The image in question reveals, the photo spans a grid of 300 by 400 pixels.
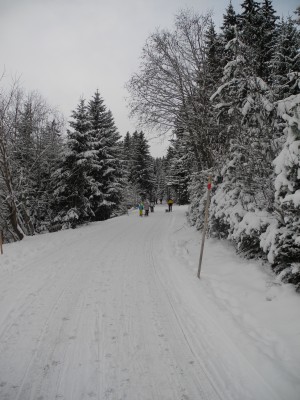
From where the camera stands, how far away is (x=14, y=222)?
13.7 metres

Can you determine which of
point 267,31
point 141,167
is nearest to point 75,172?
point 267,31

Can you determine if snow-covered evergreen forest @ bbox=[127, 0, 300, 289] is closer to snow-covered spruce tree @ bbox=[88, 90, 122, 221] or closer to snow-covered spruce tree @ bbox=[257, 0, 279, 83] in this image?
snow-covered spruce tree @ bbox=[257, 0, 279, 83]

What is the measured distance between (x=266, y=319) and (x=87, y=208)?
1635 centimetres

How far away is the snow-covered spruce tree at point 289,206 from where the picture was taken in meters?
4.46

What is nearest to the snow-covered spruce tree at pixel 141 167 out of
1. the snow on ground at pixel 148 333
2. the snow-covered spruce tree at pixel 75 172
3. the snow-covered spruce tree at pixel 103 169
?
the snow-covered spruce tree at pixel 103 169

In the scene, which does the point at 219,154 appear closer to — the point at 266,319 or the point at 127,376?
the point at 266,319

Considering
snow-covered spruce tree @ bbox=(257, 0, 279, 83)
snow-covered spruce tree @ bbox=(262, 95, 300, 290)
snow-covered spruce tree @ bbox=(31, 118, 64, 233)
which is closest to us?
snow-covered spruce tree @ bbox=(262, 95, 300, 290)

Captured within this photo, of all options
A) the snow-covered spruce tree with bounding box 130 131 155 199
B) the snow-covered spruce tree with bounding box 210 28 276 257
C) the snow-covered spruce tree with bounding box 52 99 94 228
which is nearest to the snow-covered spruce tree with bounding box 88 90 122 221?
the snow-covered spruce tree with bounding box 52 99 94 228

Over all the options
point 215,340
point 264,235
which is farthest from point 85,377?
point 264,235

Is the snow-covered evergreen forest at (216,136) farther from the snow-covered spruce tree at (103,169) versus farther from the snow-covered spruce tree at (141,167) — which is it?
the snow-covered spruce tree at (141,167)

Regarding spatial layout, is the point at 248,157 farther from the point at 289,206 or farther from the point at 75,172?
the point at 75,172

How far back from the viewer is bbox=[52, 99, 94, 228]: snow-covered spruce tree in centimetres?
1766

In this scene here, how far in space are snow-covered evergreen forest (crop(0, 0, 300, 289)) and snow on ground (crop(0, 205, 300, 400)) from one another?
1.09 m

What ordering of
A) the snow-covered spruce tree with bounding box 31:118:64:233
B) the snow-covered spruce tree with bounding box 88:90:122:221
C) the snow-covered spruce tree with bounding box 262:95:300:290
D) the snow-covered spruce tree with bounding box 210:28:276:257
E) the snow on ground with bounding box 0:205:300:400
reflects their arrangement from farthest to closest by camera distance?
the snow-covered spruce tree with bounding box 88:90:122:221, the snow-covered spruce tree with bounding box 31:118:64:233, the snow-covered spruce tree with bounding box 210:28:276:257, the snow-covered spruce tree with bounding box 262:95:300:290, the snow on ground with bounding box 0:205:300:400
